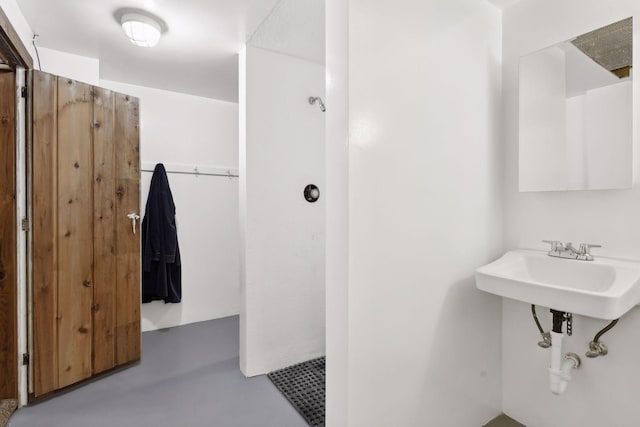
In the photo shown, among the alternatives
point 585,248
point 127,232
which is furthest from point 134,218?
point 585,248

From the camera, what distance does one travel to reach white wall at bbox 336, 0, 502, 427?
135 cm

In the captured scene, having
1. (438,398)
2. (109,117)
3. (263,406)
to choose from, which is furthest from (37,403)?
(438,398)

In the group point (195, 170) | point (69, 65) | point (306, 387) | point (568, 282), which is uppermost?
point (69, 65)

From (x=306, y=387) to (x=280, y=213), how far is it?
4.03 feet

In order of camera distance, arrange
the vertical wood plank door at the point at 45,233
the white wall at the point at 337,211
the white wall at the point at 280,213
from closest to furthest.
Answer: the white wall at the point at 337,211 → the vertical wood plank door at the point at 45,233 → the white wall at the point at 280,213

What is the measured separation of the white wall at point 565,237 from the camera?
1.48 m

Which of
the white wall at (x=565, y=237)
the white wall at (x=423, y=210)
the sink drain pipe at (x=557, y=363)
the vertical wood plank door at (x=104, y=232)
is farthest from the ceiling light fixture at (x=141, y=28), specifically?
the sink drain pipe at (x=557, y=363)

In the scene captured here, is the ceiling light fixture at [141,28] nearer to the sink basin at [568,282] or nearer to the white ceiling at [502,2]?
the white ceiling at [502,2]

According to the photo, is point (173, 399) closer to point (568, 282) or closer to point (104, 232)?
point (104, 232)

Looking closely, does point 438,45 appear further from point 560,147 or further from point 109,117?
point 109,117

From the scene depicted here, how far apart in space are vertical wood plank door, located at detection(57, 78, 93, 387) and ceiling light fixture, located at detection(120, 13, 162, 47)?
0.53 m

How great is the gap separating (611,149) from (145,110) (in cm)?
355

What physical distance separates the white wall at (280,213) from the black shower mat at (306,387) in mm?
86

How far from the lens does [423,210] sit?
60.6 inches
